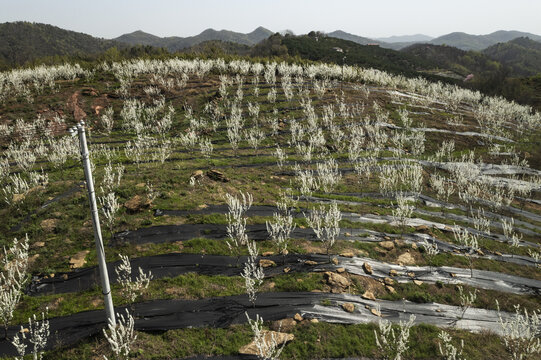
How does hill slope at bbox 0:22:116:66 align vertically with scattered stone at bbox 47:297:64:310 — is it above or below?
above

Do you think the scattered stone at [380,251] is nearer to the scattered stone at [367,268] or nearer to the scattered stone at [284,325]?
the scattered stone at [367,268]

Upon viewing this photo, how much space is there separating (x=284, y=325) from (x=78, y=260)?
1301cm

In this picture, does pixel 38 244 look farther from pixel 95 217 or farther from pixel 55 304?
pixel 95 217

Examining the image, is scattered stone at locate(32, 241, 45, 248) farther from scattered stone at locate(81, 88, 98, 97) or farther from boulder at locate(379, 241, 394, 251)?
scattered stone at locate(81, 88, 98, 97)

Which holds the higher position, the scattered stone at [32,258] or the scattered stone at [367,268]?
the scattered stone at [32,258]

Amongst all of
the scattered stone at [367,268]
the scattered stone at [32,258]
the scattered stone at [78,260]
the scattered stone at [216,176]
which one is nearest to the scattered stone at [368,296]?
the scattered stone at [367,268]

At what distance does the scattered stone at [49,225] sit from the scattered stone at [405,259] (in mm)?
25048

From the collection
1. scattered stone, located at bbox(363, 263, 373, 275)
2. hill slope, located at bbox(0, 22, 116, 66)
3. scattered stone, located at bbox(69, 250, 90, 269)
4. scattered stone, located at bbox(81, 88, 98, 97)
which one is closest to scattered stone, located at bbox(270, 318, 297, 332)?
scattered stone, located at bbox(363, 263, 373, 275)

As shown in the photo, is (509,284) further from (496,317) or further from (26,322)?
(26,322)

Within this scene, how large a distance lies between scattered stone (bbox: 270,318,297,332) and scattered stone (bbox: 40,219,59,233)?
55.8 feet

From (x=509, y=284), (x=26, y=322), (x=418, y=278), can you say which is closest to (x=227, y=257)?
(x=26, y=322)

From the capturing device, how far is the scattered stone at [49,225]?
59.0ft

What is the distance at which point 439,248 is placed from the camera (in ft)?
69.6

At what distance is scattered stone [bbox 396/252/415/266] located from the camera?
18.5 meters
